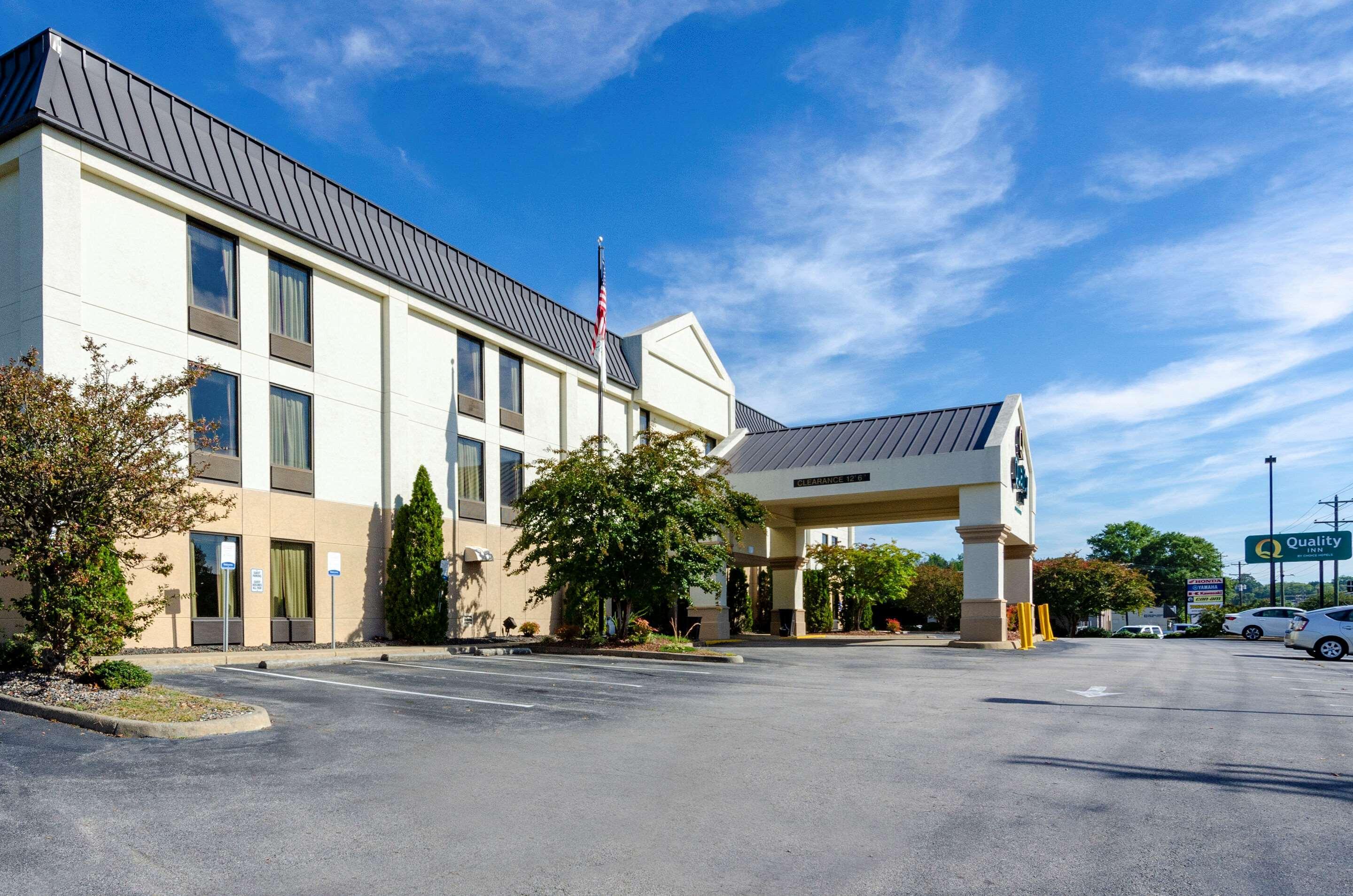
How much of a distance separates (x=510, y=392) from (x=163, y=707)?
21.2m

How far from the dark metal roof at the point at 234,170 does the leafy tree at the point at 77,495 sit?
8.76 m

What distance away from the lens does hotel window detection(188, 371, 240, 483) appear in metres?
20.8

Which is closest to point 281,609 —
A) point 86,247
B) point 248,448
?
point 248,448

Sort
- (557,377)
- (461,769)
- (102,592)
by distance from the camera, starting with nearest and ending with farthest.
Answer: (461,769)
(102,592)
(557,377)

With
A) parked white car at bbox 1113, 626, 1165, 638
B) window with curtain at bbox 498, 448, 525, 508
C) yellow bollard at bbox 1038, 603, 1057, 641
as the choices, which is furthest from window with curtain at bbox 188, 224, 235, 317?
parked white car at bbox 1113, 626, 1165, 638

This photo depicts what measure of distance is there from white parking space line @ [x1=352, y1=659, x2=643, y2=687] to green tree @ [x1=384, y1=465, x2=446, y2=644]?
5.49m

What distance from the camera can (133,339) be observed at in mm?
19594

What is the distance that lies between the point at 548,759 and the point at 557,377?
2557 centimetres

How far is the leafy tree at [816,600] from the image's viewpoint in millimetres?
43375

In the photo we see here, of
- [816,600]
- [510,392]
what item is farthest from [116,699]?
[816,600]

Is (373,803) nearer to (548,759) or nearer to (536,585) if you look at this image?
(548,759)

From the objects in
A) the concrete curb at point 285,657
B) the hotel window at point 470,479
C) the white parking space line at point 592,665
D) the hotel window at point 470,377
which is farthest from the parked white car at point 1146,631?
the white parking space line at point 592,665

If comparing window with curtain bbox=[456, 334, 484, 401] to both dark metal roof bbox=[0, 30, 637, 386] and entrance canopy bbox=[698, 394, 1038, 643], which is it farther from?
entrance canopy bbox=[698, 394, 1038, 643]

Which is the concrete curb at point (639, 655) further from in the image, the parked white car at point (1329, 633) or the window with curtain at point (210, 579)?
the parked white car at point (1329, 633)
